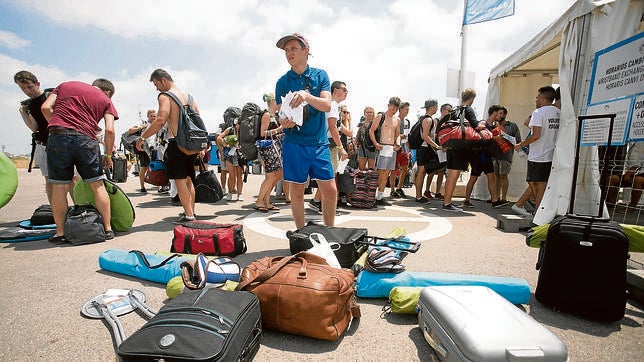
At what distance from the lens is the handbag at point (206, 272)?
209cm

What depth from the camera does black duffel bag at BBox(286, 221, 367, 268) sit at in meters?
2.61

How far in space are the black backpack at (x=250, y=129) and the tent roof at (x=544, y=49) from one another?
16.3 feet

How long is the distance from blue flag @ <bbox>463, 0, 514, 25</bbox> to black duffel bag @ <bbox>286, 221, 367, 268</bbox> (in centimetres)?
1155

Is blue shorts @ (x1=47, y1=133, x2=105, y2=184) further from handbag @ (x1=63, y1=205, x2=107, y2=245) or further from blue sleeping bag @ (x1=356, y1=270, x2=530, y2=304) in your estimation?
blue sleeping bag @ (x1=356, y1=270, x2=530, y2=304)

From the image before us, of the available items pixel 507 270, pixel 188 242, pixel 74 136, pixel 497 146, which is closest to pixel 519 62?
pixel 497 146

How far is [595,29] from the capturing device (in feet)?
12.9

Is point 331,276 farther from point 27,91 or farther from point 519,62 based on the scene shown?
point 519,62

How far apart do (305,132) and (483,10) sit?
11.3 meters

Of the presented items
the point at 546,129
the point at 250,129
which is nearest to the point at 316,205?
A: the point at 250,129

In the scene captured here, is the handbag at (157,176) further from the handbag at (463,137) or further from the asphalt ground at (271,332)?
the handbag at (463,137)

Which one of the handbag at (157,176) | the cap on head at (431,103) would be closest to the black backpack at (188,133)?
the handbag at (157,176)

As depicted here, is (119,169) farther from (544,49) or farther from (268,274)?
(544,49)

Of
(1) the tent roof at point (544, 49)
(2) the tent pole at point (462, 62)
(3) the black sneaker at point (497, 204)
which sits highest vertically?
(2) the tent pole at point (462, 62)

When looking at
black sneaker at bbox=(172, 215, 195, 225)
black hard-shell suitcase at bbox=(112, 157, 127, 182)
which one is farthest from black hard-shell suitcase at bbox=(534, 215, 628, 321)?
black hard-shell suitcase at bbox=(112, 157, 127, 182)
